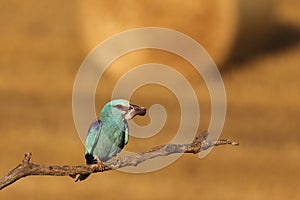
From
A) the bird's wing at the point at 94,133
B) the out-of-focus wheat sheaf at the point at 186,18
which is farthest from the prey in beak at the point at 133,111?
the out-of-focus wheat sheaf at the point at 186,18

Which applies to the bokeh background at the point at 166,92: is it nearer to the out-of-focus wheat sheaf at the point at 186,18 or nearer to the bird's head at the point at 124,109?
the out-of-focus wheat sheaf at the point at 186,18

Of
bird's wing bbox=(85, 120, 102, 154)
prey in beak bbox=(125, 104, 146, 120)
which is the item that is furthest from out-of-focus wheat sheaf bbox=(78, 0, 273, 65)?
prey in beak bbox=(125, 104, 146, 120)

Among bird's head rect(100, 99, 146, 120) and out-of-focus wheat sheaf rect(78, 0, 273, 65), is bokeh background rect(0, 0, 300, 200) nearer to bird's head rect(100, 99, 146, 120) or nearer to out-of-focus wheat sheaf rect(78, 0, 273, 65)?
out-of-focus wheat sheaf rect(78, 0, 273, 65)

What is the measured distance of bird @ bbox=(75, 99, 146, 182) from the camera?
118 centimetres

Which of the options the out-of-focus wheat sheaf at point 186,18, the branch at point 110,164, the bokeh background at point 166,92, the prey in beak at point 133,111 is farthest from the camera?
the out-of-focus wheat sheaf at point 186,18

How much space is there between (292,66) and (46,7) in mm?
3958

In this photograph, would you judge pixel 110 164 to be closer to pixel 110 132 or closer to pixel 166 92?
pixel 110 132

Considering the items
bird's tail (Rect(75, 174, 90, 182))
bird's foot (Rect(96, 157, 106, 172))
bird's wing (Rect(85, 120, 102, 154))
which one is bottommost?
bird's tail (Rect(75, 174, 90, 182))

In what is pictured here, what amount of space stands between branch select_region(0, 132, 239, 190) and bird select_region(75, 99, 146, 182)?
67mm

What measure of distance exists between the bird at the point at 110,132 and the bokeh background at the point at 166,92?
373 centimetres

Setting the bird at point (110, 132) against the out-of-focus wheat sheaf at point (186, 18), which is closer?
the bird at point (110, 132)

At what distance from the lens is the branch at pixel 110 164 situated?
3.40 feet

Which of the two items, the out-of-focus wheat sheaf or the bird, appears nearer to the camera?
the bird

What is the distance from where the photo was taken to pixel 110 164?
1.12 m
